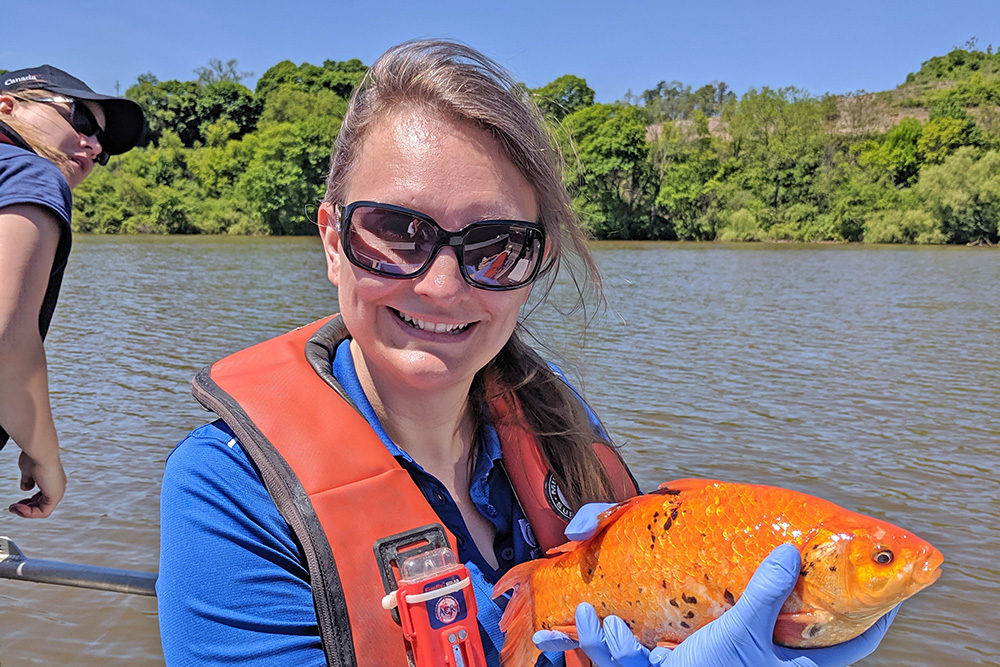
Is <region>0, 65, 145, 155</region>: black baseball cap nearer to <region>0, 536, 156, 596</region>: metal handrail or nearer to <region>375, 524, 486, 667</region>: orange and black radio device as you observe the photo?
<region>0, 536, 156, 596</region>: metal handrail

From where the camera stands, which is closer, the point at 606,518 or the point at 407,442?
the point at 606,518

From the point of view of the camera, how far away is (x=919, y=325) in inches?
647

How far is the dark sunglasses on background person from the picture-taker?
2629mm

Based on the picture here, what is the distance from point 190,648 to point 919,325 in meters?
17.6

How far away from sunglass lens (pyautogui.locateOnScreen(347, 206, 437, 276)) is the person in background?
106 cm

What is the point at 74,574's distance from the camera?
8.10 feet

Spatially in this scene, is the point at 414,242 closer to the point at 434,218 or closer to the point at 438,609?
the point at 434,218

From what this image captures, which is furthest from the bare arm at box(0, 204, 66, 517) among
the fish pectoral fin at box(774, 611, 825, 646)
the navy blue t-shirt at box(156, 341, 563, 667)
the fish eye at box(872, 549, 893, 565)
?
the fish eye at box(872, 549, 893, 565)

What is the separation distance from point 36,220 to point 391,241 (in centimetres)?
117

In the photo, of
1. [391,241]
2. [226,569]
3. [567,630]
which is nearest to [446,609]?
[567,630]

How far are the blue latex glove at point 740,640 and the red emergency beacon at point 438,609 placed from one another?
21 centimetres

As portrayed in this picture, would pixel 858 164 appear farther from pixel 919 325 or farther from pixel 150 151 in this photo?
pixel 150 151

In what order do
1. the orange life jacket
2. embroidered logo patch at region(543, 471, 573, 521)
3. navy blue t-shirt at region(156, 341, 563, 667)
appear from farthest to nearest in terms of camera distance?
embroidered logo patch at region(543, 471, 573, 521)
the orange life jacket
navy blue t-shirt at region(156, 341, 563, 667)

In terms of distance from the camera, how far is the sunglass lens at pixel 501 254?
1.86m
